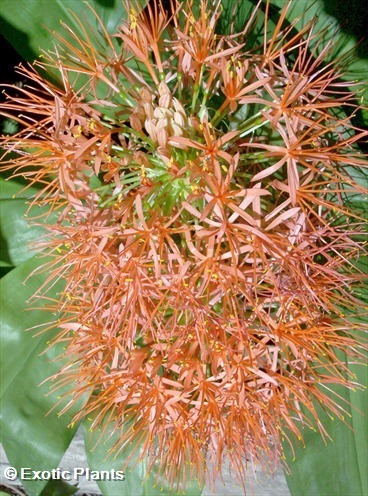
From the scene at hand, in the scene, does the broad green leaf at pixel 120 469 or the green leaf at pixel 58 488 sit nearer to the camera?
the broad green leaf at pixel 120 469

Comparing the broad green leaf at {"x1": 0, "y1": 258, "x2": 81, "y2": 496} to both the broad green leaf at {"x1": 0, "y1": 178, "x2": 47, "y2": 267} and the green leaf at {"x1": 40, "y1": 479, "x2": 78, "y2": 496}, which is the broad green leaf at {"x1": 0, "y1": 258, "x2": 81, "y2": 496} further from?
the green leaf at {"x1": 40, "y1": 479, "x2": 78, "y2": 496}

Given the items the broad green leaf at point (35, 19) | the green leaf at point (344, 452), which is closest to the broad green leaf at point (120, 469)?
the green leaf at point (344, 452)

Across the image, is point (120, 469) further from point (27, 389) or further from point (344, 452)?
point (344, 452)

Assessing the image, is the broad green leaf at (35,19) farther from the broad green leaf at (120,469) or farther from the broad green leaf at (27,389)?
the broad green leaf at (120,469)

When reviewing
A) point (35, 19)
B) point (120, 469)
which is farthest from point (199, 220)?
point (120, 469)

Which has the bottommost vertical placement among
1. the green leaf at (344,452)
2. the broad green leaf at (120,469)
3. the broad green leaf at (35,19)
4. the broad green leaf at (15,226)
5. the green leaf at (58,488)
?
the green leaf at (58,488)

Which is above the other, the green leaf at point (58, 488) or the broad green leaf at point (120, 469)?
the broad green leaf at point (120, 469)

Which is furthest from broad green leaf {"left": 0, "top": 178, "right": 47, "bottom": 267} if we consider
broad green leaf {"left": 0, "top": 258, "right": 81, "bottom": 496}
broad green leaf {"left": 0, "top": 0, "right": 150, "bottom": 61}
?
broad green leaf {"left": 0, "top": 0, "right": 150, "bottom": 61}

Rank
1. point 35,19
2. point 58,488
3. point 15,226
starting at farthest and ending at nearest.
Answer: point 58,488 < point 15,226 < point 35,19
